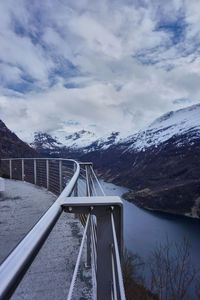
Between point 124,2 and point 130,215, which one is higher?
point 124,2

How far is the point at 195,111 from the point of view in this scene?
162 meters

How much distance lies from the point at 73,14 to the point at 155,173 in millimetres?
90274

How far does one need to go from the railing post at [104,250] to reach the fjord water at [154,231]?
2019cm

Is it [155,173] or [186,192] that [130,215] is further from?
[155,173]

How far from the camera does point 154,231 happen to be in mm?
32312

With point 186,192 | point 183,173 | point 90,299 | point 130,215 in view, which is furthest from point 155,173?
point 90,299

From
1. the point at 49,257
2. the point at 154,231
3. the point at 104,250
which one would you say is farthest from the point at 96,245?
the point at 154,231

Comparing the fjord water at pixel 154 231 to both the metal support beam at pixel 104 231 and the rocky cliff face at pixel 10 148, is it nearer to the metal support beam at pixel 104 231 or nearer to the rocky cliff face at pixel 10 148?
the metal support beam at pixel 104 231

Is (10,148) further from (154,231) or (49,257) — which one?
(49,257)

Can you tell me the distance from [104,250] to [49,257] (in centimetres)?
162

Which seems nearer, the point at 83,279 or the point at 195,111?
the point at 83,279

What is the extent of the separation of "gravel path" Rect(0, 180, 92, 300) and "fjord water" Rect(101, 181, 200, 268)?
17.7m

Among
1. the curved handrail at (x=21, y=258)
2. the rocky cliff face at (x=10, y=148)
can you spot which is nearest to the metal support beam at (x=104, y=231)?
the curved handrail at (x=21, y=258)

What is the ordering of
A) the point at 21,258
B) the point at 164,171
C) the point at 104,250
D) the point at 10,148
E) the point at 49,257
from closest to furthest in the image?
the point at 21,258
the point at 104,250
the point at 49,257
the point at 10,148
the point at 164,171
